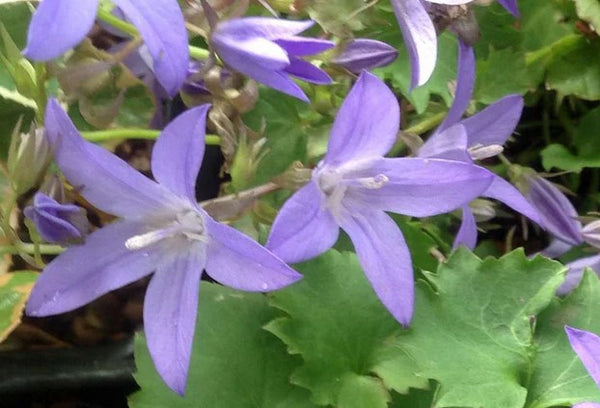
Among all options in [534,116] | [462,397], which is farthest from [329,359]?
[534,116]

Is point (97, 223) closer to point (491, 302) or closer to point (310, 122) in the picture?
point (310, 122)

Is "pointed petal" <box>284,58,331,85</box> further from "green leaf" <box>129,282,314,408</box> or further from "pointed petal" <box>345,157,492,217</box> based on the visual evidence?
"green leaf" <box>129,282,314,408</box>

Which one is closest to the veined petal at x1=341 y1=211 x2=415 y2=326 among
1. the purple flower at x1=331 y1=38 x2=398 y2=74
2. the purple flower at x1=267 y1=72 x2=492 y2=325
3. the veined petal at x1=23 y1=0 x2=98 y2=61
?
the purple flower at x1=267 y1=72 x2=492 y2=325

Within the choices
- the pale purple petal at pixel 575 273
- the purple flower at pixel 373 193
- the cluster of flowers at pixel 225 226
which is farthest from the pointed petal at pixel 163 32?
the pale purple petal at pixel 575 273

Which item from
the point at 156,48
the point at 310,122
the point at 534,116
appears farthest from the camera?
the point at 534,116

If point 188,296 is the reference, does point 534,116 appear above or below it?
below

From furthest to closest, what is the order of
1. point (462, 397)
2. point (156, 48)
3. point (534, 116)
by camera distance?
point (534, 116) → point (462, 397) → point (156, 48)

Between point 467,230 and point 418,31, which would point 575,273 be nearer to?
point 467,230

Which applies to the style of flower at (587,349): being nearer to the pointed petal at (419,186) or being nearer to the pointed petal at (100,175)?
the pointed petal at (419,186)
